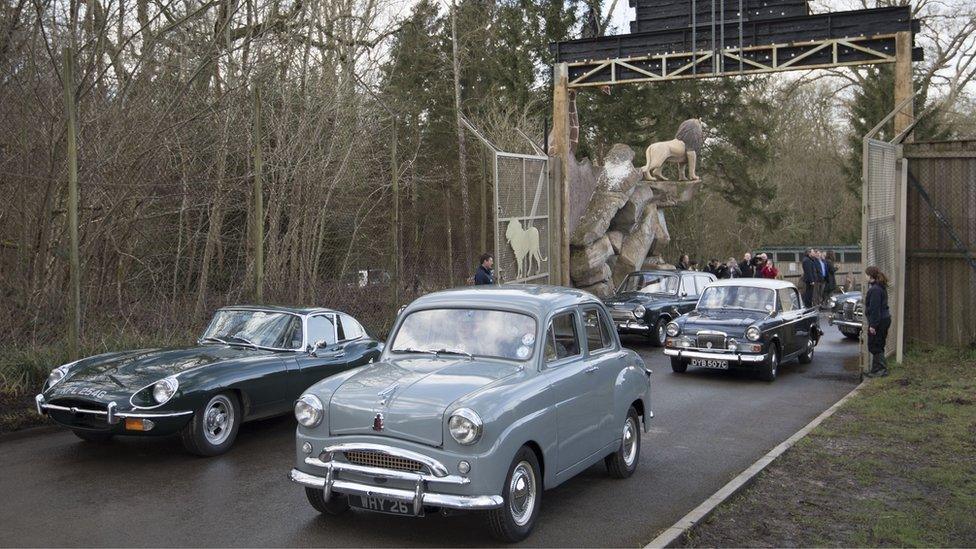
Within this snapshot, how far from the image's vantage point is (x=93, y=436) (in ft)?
29.7

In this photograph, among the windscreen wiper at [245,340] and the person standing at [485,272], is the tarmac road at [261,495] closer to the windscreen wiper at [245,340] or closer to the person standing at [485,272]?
the windscreen wiper at [245,340]

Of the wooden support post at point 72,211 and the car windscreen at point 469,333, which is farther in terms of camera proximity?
the wooden support post at point 72,211

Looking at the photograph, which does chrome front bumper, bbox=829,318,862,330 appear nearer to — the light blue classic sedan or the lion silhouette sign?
the lion silhouette sign

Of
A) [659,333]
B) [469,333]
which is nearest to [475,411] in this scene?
[469,333]

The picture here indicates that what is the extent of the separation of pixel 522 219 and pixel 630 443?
9662 mm

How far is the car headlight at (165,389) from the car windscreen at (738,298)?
10.1m

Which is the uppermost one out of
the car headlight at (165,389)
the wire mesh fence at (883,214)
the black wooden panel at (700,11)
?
the black wooden panel at (700,11)

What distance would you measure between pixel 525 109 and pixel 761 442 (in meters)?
22.2

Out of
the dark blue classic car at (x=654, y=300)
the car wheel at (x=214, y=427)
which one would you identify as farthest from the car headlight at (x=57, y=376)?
the dark blue classic car at (x=654, y=300)

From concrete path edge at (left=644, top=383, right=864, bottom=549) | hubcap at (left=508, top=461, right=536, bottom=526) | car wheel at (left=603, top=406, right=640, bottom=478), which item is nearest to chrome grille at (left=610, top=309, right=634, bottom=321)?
concrete path edge at (left=644, top=383, right=864, bottom=549)

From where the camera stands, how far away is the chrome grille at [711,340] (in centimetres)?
1457

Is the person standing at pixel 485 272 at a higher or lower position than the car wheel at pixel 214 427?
higher

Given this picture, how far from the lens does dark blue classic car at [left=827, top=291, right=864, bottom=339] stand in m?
19.8

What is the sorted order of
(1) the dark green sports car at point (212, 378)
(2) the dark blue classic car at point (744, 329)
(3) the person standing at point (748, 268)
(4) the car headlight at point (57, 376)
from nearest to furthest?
(1) the dark green sports car at point (212, 378), (4) the car headlight at point (57, 376), (2) the dark blue classic car at point (744, 329), (3) the person standing at point (748, 268)
